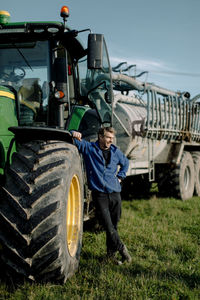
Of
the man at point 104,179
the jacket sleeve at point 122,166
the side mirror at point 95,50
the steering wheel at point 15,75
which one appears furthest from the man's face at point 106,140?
the steering wheel at point 15,75

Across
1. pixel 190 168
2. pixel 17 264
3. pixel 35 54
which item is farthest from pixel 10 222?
pixel 190 168

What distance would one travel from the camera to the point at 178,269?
12.2ft

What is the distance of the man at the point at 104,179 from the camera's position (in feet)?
12.8

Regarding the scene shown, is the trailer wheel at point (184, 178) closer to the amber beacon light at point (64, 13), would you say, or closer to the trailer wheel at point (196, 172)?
the trailer wheel at point (196, 172)

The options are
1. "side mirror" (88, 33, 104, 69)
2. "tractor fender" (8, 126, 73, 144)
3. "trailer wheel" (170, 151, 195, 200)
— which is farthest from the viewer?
"trailer wheel" (170, 151, 195, 200)

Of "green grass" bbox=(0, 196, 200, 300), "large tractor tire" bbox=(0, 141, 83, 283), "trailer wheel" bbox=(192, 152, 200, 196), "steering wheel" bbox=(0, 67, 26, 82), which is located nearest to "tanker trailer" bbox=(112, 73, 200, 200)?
"trailer wheel" bbox=(192, 152, 200, 196)

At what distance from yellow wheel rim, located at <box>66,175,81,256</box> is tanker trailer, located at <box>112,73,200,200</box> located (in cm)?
354

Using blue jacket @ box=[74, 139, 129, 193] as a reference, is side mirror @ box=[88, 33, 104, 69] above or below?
above

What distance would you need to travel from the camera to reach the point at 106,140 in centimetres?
394

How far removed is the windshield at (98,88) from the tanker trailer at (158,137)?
7.20ft

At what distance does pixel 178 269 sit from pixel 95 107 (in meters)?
2.32

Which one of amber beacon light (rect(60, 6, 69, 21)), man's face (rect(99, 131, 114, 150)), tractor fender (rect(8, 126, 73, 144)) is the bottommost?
man's face (rect(99, 131, 114, 150))

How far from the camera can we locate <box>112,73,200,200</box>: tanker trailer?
24.1ft

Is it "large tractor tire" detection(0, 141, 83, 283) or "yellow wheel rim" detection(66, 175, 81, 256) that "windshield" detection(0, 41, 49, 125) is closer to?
"yellow wheel rim" detection(66, 175, 81, 256)
